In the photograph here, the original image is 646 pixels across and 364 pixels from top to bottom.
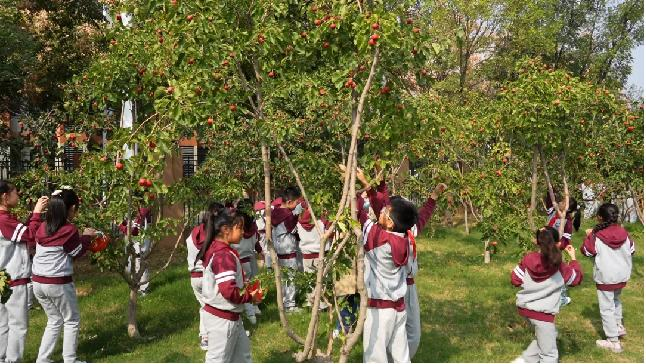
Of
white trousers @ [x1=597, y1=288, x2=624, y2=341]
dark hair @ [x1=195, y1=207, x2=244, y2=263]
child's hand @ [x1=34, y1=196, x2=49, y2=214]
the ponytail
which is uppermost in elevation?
the ponytail

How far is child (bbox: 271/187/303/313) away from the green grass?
0.97ft

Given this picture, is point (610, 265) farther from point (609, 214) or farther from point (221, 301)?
point (221, 301)

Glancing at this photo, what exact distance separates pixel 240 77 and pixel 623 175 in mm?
7300

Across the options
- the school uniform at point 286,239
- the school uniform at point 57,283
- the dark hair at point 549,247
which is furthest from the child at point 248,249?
the dark hair at point 549,247

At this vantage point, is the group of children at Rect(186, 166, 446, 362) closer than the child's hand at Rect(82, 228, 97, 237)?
Yes

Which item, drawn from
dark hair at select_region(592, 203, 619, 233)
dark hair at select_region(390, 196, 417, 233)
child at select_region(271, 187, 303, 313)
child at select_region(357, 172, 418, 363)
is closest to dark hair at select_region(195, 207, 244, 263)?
child at select_region(357, 172, 418, 363)

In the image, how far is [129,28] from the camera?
702 centimetres

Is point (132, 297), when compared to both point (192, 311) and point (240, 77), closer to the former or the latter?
point (192, 311)

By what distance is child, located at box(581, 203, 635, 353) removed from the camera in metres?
6.96

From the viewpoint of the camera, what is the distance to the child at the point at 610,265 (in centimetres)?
696

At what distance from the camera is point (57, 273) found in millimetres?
5734

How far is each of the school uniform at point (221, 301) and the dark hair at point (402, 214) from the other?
4.33ft

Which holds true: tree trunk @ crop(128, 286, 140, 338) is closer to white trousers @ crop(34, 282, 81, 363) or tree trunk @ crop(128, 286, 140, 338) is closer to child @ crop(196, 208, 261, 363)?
white trousers @ crop(34, 282, 81, 363)

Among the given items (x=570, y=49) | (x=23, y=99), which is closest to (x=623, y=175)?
(x=23, y=99)
